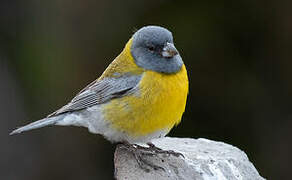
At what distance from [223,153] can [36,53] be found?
4.98 m

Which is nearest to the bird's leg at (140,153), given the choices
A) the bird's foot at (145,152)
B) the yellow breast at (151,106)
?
the bird's foot at (145,152)

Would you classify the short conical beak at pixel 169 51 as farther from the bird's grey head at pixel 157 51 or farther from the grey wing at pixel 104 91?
the grey wing at pixel 104 91

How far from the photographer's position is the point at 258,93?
386 inches

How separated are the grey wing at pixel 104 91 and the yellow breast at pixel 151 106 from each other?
0.31 feet

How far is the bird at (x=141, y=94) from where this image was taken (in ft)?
21.6

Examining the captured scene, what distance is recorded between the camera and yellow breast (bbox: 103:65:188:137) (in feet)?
21.5

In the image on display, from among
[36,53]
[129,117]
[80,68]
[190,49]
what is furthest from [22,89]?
[129,117]

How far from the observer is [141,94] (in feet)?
21.9

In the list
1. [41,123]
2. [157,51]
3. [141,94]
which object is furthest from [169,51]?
[41,123]

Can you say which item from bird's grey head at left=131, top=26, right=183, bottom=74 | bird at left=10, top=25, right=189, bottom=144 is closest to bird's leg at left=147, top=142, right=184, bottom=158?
bird at left=10, top=25, right=189, bottom=144

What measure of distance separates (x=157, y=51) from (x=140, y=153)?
1006 mm

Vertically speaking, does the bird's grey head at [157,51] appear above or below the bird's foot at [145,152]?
above

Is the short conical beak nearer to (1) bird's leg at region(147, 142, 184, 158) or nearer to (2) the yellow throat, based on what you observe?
(2) the yellow throat

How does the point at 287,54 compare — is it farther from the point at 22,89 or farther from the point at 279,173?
the point at 22,89
